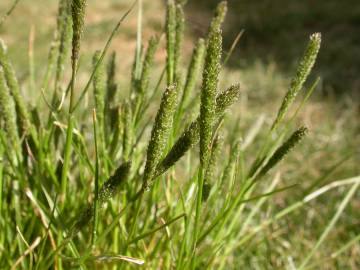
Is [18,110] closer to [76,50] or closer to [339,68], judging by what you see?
[76,50]

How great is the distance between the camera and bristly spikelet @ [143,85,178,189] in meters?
0.38

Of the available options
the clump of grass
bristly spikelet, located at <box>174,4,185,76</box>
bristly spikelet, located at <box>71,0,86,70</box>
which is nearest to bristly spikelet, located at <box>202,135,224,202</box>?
the clump of grass

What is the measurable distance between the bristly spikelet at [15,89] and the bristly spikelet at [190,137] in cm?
24

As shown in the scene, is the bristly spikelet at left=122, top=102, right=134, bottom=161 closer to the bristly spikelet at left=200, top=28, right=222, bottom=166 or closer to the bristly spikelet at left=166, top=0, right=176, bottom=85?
the bristly spikelet at left=166, top=0, right=176, bottom=85

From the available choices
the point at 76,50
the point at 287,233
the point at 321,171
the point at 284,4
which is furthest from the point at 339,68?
the point at 76,50

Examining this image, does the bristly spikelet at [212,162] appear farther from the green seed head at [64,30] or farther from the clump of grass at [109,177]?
the green seed head at [64,30]

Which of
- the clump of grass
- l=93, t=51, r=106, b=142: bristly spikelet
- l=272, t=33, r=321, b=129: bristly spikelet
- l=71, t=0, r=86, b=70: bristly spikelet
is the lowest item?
the clump of grass

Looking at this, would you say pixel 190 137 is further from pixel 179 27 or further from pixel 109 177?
pixel 179 27

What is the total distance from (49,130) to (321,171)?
110 centimetres

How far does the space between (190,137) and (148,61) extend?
0.65 feet

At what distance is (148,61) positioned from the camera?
0.60m

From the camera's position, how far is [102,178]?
0.63m

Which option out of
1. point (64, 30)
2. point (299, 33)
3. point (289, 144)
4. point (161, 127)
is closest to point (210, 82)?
point (161, 127)

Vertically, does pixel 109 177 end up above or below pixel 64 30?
below
